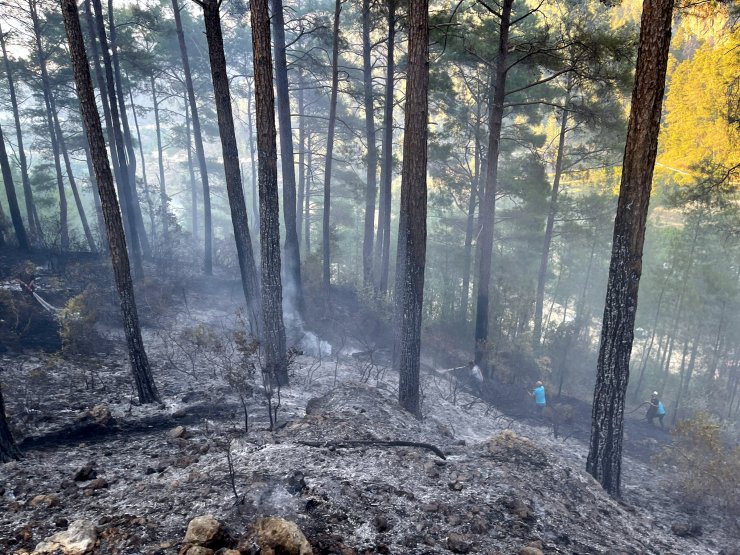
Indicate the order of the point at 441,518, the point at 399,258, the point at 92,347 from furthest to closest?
the point at 399,258
the point at 92,347
the point at 441,518

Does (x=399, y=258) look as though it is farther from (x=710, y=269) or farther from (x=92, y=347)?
(x=710, y=269)

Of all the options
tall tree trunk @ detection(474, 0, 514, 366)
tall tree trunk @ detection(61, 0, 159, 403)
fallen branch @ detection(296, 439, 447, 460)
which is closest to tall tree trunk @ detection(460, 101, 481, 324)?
tall tree trunk @ detection(474, 0, 514, 366)

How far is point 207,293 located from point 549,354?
14700 millimetres

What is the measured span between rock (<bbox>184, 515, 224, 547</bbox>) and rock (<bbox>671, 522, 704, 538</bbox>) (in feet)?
22.6

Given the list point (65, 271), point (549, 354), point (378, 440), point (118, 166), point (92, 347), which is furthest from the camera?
point (549, 354)

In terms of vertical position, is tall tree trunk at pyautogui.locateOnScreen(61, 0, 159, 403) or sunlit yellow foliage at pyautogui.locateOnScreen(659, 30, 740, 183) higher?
sunlit yellow foliage at pyautogui.locateOnScreen(659, 30, 740, 183)

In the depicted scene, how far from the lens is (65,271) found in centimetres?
1476

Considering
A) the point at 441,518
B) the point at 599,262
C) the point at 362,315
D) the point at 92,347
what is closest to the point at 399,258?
the point at 362,315

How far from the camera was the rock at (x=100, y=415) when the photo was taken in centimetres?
707

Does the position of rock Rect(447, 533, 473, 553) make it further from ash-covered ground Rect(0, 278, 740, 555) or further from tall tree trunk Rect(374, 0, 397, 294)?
tall tree trunk Rect(374, 0, 397, 294)

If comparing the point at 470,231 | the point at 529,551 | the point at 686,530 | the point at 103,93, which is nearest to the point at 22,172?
the point at 103,93

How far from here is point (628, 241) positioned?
6656 millimetres

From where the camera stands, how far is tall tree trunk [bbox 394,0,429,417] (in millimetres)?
7695

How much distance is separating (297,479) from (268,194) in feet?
19.2
